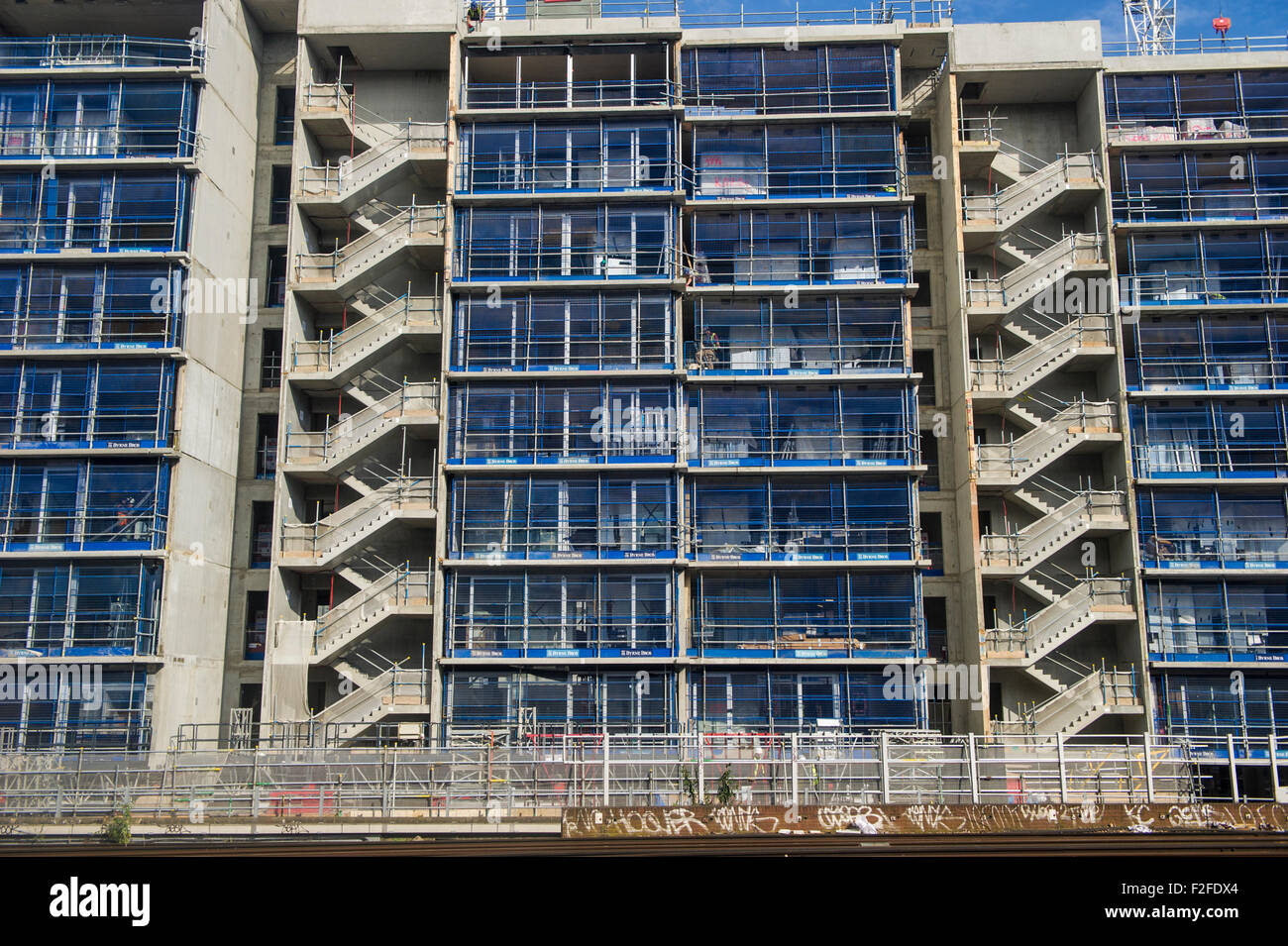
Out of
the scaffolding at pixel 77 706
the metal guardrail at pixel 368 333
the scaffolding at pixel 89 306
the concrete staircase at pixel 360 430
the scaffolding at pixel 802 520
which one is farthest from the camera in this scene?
the metal guardrail at pixel 368 333

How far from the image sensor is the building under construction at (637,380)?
39.8 metres

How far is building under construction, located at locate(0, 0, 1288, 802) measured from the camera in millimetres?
39750

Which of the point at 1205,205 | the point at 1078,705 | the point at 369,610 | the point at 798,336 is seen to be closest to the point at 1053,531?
the point at 1078,705

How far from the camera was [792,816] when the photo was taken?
1062 inches

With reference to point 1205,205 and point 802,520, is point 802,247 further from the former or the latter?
point 1205,205

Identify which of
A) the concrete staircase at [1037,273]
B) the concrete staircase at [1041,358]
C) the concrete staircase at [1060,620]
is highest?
the concrete staircase at [1037,273]

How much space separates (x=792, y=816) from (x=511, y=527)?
56.1ft

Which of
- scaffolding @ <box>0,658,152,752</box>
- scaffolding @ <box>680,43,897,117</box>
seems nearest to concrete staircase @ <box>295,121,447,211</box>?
A: scaffolding @ <box>680,43,897,117</box>

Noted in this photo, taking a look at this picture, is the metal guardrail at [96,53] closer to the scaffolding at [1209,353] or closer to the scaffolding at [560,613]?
the scaffolding at [560,613]

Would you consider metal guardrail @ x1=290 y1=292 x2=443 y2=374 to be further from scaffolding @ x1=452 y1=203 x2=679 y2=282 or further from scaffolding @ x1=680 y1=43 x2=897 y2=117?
scaffolding @ x1=680 y1=43 x2=897 y2=117

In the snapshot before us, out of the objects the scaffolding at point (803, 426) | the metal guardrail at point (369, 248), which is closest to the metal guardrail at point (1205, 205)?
the scaffolding at point (803, 426)
